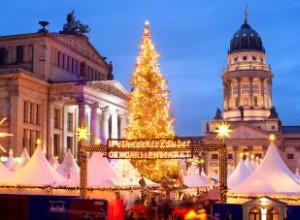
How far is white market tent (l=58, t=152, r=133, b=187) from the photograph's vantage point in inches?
1126

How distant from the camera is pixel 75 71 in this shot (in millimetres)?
71188

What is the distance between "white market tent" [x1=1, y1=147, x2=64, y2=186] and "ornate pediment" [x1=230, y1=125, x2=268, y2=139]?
2927 inches

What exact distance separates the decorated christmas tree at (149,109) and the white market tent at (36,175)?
763cm

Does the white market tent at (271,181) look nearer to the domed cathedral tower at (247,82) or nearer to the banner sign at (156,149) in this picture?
the banner sign at (156,149)

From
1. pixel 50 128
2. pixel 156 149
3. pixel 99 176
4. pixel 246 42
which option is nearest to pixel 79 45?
pixel 50 128

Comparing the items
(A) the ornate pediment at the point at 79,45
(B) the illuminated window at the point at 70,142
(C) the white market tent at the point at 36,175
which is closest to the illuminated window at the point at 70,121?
(B) the illuminated window at the point at 70,142

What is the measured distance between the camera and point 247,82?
378 feet

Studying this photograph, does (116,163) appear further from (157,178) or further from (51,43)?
(51,43)

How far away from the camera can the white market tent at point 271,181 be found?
26250 mm

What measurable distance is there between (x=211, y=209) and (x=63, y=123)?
1845 inches

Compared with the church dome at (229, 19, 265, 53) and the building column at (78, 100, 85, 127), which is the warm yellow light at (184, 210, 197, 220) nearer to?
the building column at (78, 100, 85, 127)

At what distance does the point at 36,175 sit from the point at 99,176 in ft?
11.3

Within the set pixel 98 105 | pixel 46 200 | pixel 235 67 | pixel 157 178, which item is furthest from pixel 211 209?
pixel 235 67

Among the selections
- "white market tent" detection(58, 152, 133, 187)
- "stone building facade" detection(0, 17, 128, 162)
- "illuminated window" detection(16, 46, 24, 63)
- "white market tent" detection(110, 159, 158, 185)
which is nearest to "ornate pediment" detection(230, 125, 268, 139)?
"stone building facade" detection(0, 17, 128, 162)
